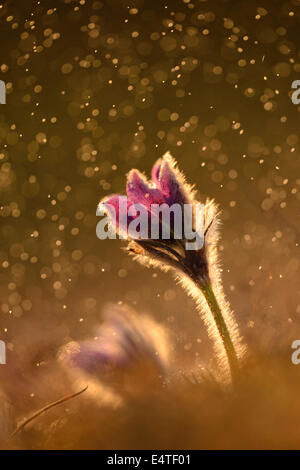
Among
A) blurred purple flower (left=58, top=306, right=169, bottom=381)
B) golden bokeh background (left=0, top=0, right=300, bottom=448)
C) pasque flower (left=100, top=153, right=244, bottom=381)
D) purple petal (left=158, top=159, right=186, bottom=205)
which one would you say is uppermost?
golden bokeh background (left=0, top=0, right=300, bottom=448)

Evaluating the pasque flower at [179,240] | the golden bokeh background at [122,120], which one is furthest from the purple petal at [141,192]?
the golden bokeh background at [122,120]

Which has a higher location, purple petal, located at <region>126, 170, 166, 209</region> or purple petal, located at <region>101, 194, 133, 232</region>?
purple petal, located at <region>126, 170, 166, 209</region>

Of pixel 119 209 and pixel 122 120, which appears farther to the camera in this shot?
pixel 122 120

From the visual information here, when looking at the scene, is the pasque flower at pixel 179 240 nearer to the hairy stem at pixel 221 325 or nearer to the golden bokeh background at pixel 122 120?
the hairy stem at pixel 221 325

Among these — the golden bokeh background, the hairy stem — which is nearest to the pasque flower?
the hairy stem

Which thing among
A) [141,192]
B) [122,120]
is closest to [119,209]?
[141,192]

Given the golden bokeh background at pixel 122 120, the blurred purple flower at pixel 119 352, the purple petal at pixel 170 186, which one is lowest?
the blurred purple flower at pixel 119 352

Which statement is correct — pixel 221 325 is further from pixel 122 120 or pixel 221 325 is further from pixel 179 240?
pixel 122 120

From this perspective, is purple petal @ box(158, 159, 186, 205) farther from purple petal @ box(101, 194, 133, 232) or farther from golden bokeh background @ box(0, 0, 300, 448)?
golden bokeh background @ box(0, 0, 300, 448)
